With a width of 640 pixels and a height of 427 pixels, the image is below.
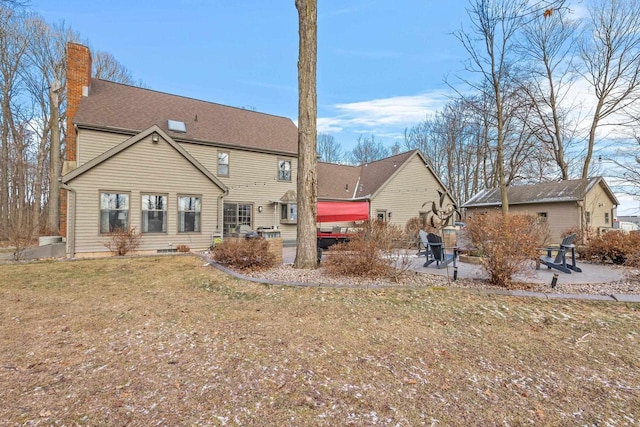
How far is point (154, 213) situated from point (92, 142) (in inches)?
190

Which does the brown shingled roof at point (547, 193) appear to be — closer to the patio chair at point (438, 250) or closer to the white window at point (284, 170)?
the white window at point (284, 170)

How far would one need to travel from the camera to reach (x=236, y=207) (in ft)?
57.8

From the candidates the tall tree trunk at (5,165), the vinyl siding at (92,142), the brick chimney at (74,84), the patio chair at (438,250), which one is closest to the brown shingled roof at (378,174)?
the patio chair at (438,250)

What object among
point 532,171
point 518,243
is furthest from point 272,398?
point 532,171

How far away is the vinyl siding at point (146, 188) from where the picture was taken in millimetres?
11750

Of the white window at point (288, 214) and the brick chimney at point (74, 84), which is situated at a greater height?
the brick chimney at point (74, 84)

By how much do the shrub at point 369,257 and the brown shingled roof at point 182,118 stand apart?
12749 millimetres

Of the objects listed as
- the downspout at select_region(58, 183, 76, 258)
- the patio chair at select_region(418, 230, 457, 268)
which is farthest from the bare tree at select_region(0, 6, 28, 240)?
the patio chair at select_region(418, 230, 457, 268)

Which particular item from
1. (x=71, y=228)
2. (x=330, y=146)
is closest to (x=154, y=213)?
(x=71, y=228)

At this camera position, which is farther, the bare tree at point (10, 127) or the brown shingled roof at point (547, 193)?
the brown shingled roof at point (547, 193)

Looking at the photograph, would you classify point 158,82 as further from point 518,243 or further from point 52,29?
point 518,243

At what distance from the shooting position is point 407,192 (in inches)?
867

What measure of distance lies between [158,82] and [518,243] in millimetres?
30391

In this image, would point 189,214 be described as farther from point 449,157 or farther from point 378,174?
point 449,157
